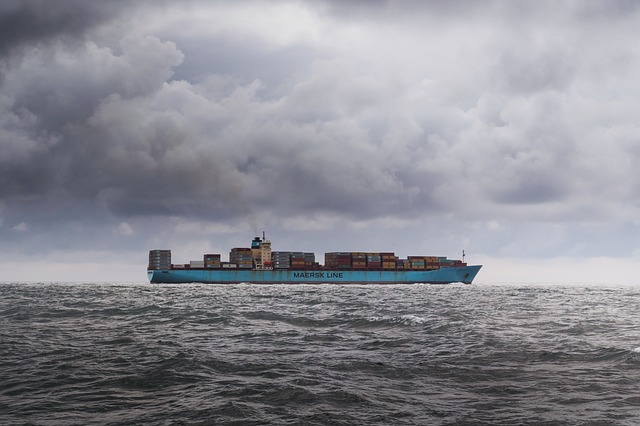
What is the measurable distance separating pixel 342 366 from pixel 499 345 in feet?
23.3

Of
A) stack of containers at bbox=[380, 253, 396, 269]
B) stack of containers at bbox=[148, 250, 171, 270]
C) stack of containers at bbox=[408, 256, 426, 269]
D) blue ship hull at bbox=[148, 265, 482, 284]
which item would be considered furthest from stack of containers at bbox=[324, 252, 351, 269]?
stack of containers at bbox=[148, 250, 171, 270]

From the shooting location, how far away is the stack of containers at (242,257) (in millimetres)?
132625

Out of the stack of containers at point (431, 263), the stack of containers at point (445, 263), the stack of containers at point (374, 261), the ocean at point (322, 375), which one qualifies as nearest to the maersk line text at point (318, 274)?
the stack of containers at point (374, 261)

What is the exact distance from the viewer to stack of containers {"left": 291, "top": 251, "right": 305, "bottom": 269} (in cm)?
13625

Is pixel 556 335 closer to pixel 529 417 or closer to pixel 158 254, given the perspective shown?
pixel 529 417

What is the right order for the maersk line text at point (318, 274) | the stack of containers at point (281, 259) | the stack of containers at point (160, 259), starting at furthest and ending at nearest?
the stack of containers at point (281, 259)
the stack of containers at point (160, 259)
the maersk line text at point (318, 274)

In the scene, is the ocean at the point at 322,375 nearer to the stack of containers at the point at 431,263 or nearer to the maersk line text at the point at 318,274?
the maersk line text at the point at 318,274

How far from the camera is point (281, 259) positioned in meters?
138

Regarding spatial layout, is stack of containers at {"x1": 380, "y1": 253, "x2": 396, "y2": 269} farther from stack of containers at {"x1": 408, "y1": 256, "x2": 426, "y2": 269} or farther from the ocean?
the ocean

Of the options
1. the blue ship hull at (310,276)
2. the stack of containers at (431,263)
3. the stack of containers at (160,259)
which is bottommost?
the blue ship hull at (310,276)

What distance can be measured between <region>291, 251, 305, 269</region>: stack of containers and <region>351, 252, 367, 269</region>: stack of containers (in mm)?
14452

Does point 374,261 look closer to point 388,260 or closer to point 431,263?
point 388,260

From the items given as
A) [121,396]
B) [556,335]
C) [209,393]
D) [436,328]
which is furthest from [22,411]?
[556,335]

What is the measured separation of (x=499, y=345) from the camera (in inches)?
704
